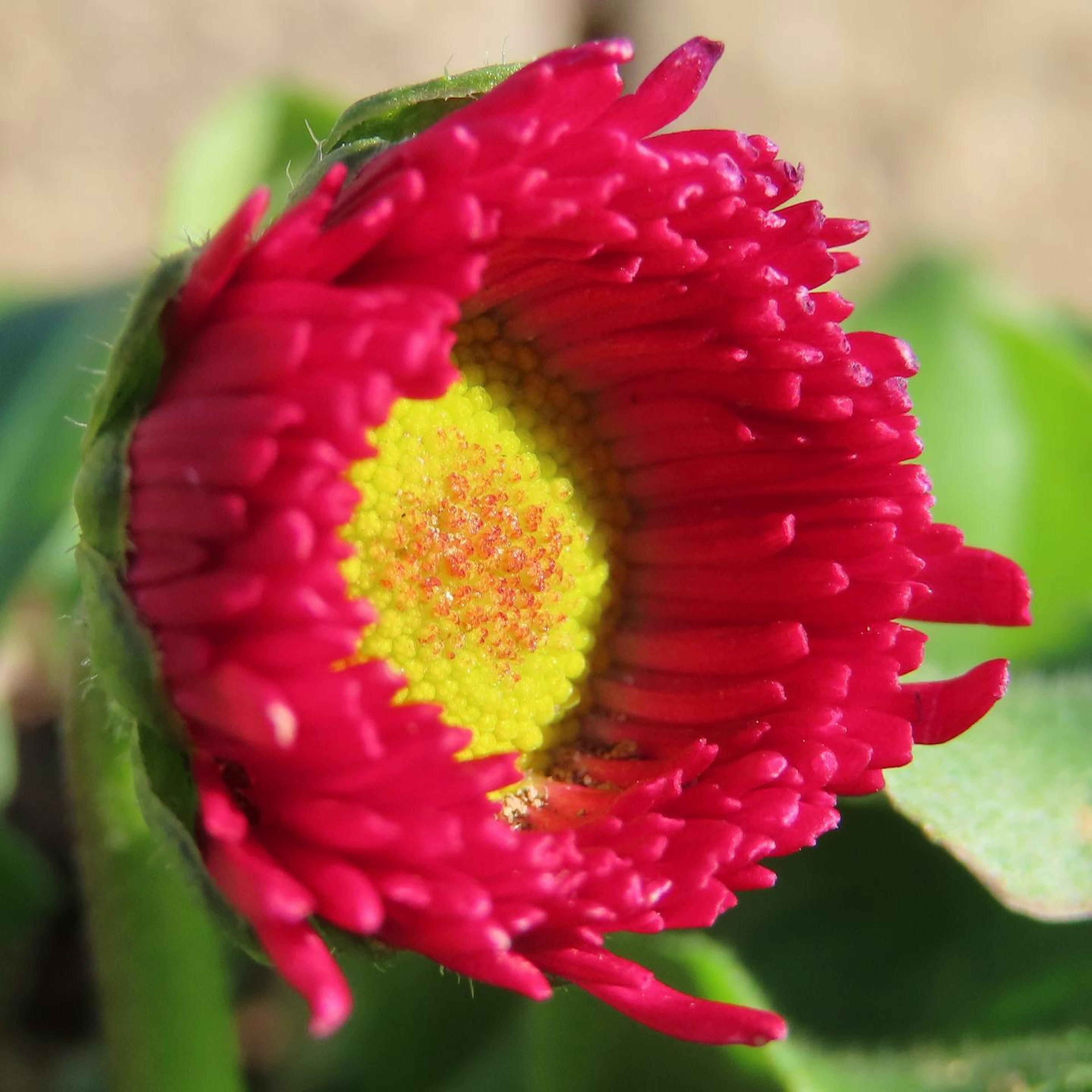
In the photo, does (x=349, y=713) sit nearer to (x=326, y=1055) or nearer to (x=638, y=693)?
(x=638, y=693)

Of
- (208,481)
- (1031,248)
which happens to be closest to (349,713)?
(208,481)

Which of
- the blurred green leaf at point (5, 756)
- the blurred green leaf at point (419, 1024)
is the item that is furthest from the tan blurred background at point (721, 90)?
the blurred green leaf at point (419, 1024)

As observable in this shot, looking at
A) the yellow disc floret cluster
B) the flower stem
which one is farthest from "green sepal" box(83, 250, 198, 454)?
the flower stem

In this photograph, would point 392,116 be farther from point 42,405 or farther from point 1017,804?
point 42,405

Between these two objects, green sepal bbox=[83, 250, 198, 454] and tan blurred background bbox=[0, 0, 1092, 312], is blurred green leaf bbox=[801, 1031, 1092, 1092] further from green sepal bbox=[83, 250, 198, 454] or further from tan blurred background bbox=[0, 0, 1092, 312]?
tan blurred background bbox=[0, 0, 1092, 312]

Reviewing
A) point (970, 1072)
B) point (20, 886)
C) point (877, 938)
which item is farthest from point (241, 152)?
point (970, 1072)

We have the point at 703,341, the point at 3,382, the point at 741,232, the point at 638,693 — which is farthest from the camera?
the point at 3,382
